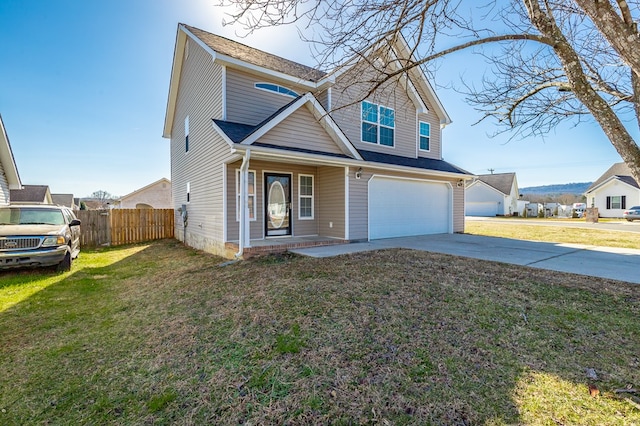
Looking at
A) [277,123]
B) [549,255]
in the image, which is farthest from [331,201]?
[549,255]

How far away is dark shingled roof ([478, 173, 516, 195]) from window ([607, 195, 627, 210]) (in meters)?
9.57

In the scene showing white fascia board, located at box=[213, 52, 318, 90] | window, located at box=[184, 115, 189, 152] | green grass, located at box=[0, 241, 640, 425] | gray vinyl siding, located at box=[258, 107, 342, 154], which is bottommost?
green grass, located at box=[0, 241, 640, 425]

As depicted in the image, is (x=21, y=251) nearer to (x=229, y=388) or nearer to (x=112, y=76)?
(x=229, y=388)

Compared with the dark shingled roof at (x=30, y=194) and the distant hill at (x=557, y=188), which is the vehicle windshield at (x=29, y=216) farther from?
the distant hill at (x=557, y=188)

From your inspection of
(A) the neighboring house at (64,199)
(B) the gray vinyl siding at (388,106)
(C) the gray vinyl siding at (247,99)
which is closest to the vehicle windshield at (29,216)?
(C) the gray vinyl siding at (247,99)

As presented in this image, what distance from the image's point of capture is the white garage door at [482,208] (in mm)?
39281

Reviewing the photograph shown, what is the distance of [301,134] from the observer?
8633 millimetres

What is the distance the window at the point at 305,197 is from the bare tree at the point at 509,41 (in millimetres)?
6158

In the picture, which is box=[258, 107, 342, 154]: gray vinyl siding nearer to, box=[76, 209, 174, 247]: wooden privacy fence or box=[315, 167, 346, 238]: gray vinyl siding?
box=[315, 167, 346, 238]: gray vinyl siding

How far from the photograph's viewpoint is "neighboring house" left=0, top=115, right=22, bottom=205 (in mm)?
10199

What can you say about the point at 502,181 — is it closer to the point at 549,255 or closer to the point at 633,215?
the point at 633,215

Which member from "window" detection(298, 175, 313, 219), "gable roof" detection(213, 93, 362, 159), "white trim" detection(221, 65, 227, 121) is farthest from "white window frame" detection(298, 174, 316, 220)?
"white trim" detection(221, 65, 227, 121)

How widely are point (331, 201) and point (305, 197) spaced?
974 mm

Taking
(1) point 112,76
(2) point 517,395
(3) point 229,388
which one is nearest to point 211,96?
(1) point 112,76
